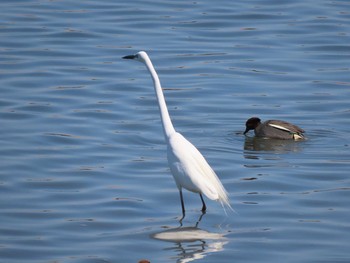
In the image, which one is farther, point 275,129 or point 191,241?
point 275,129

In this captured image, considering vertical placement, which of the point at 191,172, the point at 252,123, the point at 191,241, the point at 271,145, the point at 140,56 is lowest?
the point at 271,145

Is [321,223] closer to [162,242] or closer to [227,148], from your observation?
[162,242]

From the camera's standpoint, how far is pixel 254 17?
21.0 meters

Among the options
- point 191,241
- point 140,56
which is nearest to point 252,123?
point 140,56

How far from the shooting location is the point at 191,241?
870 centimetres

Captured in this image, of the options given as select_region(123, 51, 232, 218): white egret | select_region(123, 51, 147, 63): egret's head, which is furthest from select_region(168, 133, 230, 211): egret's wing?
select_region(123, 51, 147, 63): egret's head

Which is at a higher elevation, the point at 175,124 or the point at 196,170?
the point at 196,170

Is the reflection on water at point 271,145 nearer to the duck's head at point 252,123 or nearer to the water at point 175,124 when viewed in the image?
the water at point 175,124

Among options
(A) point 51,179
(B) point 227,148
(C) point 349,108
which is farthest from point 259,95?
(A) point 51,179

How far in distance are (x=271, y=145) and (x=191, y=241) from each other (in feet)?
15.1

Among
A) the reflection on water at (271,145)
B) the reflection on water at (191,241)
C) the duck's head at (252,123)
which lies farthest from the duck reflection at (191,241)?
the duck's head at (252,123)

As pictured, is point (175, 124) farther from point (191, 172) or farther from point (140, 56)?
→ point (191, 172)

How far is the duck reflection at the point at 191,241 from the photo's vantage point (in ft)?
27.3

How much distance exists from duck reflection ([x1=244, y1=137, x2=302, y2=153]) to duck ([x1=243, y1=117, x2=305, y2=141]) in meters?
0.08
